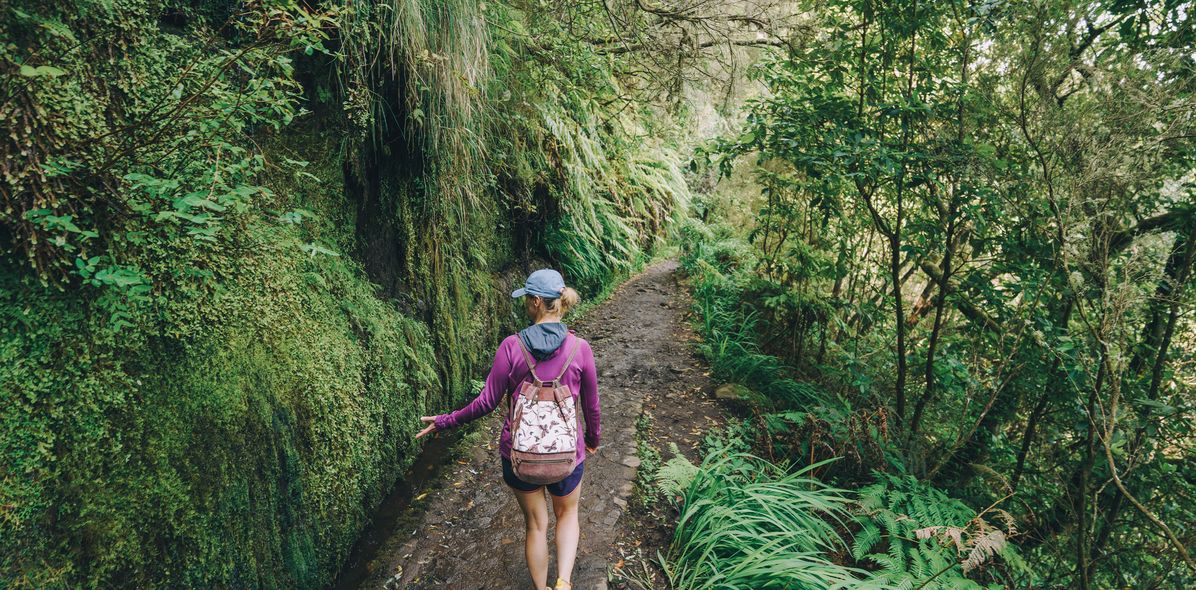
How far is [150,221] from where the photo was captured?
6.98 ft

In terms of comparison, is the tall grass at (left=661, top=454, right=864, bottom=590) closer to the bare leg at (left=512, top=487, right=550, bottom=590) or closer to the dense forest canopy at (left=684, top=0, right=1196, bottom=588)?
the bare leg at (left=512, top=487, right=550, bottom=590)

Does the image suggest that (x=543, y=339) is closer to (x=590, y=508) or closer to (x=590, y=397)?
(x=590, y=397)

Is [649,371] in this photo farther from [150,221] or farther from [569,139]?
[150,221]

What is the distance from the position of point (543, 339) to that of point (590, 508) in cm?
187

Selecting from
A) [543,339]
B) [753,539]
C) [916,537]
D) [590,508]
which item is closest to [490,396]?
[543,339]

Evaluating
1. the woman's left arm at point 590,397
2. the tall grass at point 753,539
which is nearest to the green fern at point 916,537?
the tall grass at point 753,539

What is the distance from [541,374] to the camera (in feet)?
8.21

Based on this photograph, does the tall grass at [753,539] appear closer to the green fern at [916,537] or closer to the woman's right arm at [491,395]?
the green fern at [916,537]

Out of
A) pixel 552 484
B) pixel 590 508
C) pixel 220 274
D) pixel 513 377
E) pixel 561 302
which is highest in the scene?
pixel 220 274

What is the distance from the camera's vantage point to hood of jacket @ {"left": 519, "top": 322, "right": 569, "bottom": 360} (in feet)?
8.16

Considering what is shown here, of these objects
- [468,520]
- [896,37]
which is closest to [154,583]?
[468,520]

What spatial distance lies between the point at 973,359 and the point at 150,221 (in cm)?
561

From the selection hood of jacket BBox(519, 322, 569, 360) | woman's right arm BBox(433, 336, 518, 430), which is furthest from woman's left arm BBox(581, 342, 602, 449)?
woman's right arm BBox(433, 336, 518, 430)

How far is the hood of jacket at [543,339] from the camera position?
2.49 meters
